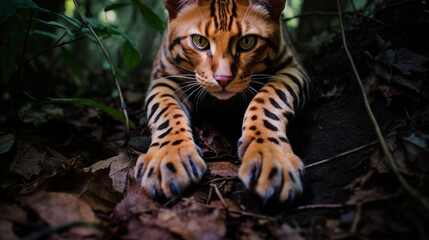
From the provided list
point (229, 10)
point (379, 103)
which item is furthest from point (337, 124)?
point (229, 10)

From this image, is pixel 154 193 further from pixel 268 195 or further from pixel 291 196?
pixel 291 196

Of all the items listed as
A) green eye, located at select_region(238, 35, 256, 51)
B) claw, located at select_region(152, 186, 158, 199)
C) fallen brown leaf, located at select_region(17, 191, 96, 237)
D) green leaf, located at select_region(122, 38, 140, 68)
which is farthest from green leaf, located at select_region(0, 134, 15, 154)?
green eye, located at select_region(238, 35, 256, 51)

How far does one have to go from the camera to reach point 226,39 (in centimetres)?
201

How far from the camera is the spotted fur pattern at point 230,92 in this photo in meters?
1.38

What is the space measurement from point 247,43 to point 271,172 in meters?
1.21

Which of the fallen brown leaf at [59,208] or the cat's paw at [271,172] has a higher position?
the cat's paw at [271,172]

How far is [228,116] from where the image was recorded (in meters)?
2.43

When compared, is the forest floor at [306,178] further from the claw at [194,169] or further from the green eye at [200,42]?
the green eye at [200,42]

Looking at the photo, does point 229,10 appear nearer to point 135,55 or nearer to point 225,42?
point 225,42

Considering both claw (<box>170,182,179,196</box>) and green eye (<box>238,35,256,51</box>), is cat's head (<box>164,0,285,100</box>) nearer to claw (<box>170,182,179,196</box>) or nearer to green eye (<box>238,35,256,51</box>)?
green eye (<box>238,35,256,51</box>)

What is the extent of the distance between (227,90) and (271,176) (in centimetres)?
90

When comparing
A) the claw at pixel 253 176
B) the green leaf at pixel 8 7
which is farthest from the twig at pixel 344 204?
the green leaf at pixel 8 7

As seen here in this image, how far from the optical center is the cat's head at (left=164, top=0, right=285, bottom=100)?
2.00 m

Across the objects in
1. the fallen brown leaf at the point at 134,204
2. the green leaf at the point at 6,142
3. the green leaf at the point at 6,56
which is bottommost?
the fallen brown leaf at the point at 134,204
